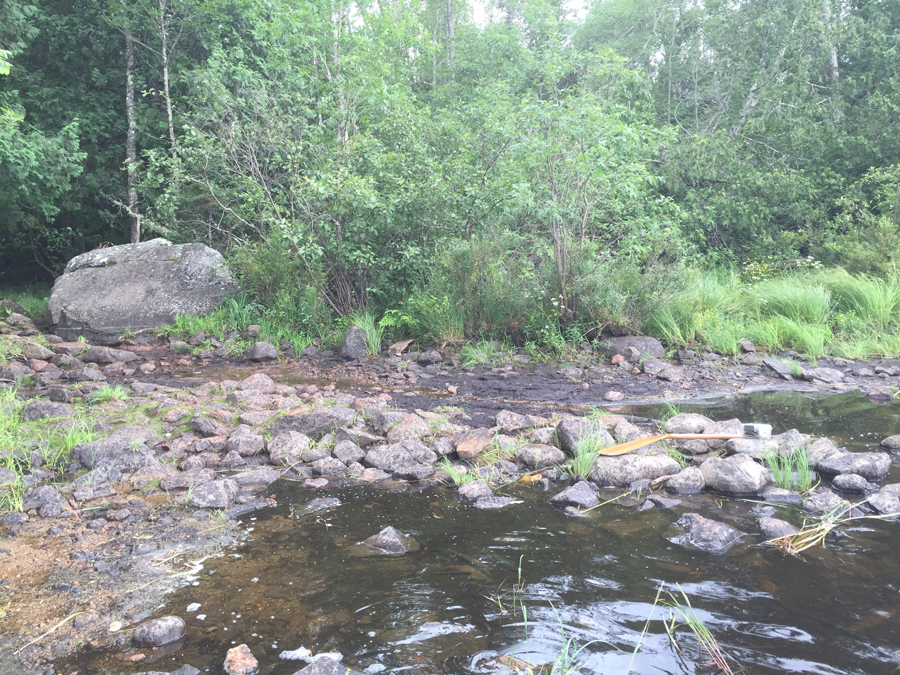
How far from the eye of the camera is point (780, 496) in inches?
167

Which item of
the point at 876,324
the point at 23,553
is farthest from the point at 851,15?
the point at 23,553

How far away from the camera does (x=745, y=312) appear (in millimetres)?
10211

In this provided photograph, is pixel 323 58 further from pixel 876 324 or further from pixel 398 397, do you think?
pixel 876 324

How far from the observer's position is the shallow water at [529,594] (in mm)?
2562

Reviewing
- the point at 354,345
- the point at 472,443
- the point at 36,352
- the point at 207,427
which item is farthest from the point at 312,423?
the point at 36,352

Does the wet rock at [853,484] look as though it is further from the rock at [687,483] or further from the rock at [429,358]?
the rock at [429,358]

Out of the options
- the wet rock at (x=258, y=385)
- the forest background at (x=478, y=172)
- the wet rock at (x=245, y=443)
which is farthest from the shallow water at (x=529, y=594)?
the forest background at (x=478, y=172)

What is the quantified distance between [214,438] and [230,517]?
140 centimetres

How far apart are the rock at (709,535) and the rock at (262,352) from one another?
23.0 ft

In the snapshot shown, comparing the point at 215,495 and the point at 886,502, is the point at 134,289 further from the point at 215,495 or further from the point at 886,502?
the point at 886,502

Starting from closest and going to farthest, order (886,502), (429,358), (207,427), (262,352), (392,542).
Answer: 1. (392,542)
2. (886,502)
3. (207,427)
4. (429,358)
5. (262,352)

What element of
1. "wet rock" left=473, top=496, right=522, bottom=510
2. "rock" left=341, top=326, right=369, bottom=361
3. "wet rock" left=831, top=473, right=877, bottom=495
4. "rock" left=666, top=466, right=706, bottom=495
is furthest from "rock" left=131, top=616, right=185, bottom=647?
"rock" left=341, top=326, right=369, bottom=361

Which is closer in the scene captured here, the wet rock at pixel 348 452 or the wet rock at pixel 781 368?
the wet rock at pixel 348 452

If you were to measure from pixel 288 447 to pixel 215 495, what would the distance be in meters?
0.93
